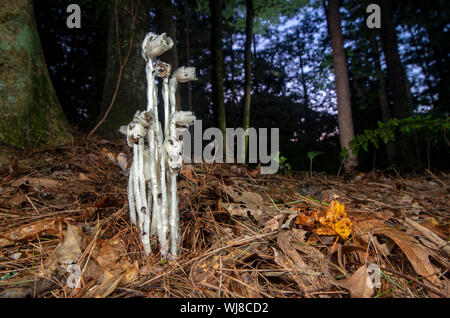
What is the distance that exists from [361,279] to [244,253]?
0.41 metres

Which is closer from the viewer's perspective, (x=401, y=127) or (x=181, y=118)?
(x=181, y=118)

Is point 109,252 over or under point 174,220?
under

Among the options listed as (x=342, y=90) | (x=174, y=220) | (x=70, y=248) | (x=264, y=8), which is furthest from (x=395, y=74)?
(x=70, y=248)

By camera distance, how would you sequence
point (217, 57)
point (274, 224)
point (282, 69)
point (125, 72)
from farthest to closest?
point (282, 69)
point (217, 57)
point (125, 72)
point (274, 224)

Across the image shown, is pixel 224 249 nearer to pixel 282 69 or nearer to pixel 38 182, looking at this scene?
pixel 38 182

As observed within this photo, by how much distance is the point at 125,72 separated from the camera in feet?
10.1

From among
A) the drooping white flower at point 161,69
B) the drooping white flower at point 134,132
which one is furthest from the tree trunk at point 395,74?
the drooping white flower at point 134,132

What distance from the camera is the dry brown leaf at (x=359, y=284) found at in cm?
80

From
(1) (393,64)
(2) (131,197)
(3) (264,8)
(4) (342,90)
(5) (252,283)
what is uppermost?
(3) (264,8)

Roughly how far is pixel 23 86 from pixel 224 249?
96.4 inches

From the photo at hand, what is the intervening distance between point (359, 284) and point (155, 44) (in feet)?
3.66

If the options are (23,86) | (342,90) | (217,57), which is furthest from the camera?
(217,57)

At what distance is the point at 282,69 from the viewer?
54.7 ft
